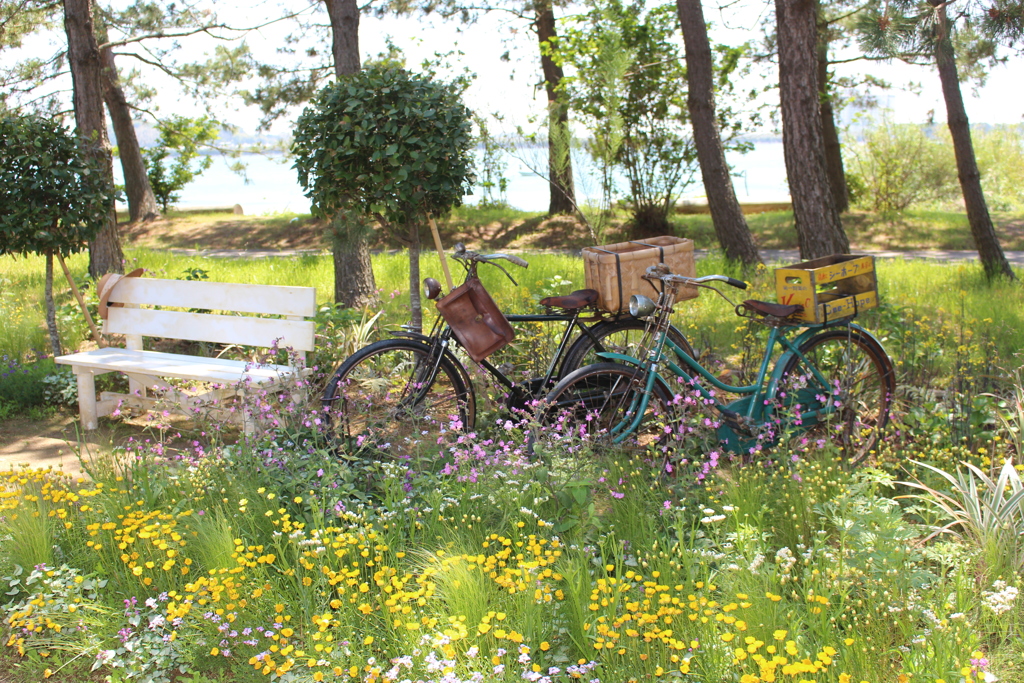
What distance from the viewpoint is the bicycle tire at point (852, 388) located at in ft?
13.3

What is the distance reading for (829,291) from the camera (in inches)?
170

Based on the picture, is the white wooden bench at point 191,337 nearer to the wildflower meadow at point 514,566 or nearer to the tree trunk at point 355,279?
the wildflower meadow at point 514,566

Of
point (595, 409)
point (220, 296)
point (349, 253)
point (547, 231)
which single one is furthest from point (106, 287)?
point (547, 231)

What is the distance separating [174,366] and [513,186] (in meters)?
15.9

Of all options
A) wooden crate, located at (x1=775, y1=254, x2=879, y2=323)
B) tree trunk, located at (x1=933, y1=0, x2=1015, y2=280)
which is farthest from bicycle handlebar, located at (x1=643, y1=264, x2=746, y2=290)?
tree trunk, located at (x1=933, y1=0, x2=1015, y2=280)

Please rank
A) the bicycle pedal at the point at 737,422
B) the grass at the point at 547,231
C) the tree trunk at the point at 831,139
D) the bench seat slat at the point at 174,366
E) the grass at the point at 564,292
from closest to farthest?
the bicycle pedal at the point at 737,422 → the bench seat slat at the point at 174,366 → the grass at the point at 564,292 → the grass at the point at 547,231 → the tree trunk at the point at 831,139

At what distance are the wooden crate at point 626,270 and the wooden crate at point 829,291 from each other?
18.5 inches

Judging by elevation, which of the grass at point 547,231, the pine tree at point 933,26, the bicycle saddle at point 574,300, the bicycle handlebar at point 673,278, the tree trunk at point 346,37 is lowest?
the bicycle saddle at point 574,300

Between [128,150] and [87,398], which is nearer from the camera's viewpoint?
[87,398]

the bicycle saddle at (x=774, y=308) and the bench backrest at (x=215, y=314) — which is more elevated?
Answer: the bench backrest at (x=215, y=314)

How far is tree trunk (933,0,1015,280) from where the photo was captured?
8.27 m

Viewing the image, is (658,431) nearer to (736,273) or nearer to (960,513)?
(960,513)

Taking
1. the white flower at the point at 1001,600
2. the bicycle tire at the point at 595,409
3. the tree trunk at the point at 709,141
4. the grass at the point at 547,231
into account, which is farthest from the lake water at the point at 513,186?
the white flower at the point at 1001,600

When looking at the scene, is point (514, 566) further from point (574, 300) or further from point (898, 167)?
point (898, 167)
